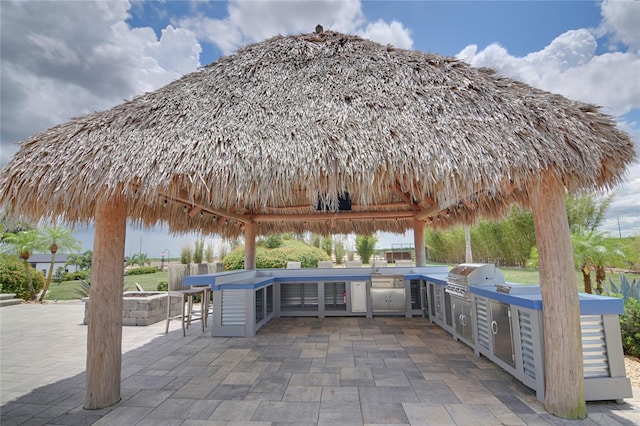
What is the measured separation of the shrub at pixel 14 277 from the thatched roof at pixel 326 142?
9.73 metres

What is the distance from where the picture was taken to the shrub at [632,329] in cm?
399

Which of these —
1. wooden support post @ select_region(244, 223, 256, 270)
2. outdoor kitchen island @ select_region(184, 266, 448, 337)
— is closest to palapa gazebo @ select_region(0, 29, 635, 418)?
outdoor kitchen island @ select_region(184, 266, 448, 337)

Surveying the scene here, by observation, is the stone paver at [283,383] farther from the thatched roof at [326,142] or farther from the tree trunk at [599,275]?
the tree trunk at [599,275]

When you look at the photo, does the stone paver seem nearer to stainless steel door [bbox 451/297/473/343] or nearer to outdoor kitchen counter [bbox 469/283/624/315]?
stainless steel door [bbox 451/297/473/343]

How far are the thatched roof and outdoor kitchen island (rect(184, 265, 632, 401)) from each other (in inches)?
49.9

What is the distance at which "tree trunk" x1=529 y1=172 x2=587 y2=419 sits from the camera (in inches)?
100

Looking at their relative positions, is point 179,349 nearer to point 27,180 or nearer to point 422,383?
point 27,180

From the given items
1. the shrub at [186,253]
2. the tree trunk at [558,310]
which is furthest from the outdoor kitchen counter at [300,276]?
the shrub at [186,253]

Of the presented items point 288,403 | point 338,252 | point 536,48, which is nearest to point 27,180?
point 288,403

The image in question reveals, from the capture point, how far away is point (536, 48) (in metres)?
6.73

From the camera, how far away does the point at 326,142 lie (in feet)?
9.70

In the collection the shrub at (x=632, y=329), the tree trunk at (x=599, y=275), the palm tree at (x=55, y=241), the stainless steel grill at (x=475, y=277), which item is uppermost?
the palm tree at (x=55, y=241)

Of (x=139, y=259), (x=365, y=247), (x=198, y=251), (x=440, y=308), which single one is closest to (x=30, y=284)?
(x=198, y=251)

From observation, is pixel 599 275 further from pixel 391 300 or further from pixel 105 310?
pixel 105 310
